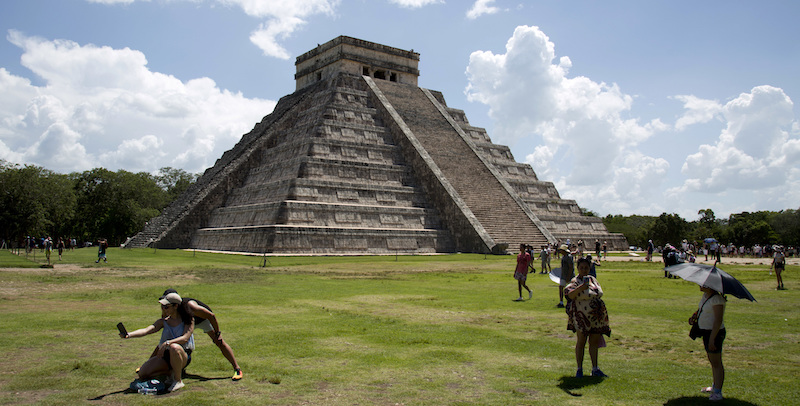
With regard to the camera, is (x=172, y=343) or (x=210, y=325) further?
(x=210, y=325)

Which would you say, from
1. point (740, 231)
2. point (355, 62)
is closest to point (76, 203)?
point (355, 62)

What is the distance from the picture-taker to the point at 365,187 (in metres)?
34.6

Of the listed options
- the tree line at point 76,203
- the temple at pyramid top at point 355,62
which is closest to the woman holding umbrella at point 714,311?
the temple at pyramid top at point 355,62

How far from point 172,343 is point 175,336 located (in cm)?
30

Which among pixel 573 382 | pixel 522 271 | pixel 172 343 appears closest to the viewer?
pixel 172 343

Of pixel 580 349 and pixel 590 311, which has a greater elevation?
pixel 590 311

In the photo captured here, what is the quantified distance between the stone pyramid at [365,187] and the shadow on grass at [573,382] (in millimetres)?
23037

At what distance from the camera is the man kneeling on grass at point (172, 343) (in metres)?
6.49

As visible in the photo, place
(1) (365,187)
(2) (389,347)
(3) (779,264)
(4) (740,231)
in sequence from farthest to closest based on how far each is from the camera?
(4) (740,231) → (1) (365,187) → (3) (779,264) → (2) (389,347)

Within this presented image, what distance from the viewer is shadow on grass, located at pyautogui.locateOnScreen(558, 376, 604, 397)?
6574mm

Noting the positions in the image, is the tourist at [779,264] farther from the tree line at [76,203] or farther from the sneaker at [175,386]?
the tree line at [76,203]

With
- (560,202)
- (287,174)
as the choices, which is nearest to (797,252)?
(560,202)

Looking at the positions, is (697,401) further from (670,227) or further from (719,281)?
(670,227)

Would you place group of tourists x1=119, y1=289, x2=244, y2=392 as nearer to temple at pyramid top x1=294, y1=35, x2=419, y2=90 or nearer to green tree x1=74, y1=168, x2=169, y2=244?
temple at pyramid top x1=294, y1=35, x2=419, y2=90
